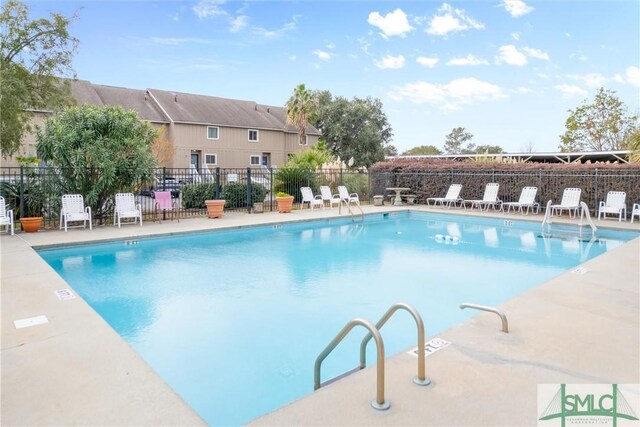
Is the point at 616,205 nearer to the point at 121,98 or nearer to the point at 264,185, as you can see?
the point at 264,185

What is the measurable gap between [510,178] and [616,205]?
11.5 ft

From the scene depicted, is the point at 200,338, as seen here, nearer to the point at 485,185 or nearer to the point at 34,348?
the point at 34,348

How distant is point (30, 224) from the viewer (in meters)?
10.0

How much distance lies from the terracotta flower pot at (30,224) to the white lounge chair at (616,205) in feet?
49.8

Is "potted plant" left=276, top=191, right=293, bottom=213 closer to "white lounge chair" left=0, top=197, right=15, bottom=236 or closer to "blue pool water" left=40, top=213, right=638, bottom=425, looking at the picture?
"blue pool water" left=40, top=213, right=638, bottom=425

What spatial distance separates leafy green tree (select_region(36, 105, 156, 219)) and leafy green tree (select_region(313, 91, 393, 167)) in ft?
88.7

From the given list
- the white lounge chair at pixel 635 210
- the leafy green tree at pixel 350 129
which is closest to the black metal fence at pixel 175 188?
the white lounge chair at pixel 635 210

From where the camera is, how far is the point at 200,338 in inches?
185

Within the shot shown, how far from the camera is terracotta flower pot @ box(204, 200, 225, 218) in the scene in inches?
510

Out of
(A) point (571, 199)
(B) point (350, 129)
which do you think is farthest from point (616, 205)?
(B) point (350, 129)

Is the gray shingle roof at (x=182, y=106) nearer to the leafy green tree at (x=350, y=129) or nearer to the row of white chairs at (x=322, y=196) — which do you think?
the leafy green tree at (x=350, y=129)

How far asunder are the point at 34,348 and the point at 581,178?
15144mm

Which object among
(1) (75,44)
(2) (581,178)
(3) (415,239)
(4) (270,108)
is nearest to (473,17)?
(2) (581,178)

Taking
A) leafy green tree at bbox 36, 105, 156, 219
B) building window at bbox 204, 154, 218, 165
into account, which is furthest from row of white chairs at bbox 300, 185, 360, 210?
building window at bbox 204, 154, 218, 165
